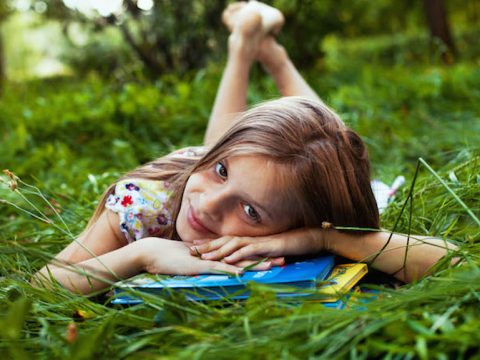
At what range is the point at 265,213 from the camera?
1772 mm

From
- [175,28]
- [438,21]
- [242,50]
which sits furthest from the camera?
[438,21]

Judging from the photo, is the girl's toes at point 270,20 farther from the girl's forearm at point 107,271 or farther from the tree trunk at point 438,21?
the tree trunk at point 438,21

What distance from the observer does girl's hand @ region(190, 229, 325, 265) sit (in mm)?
1705

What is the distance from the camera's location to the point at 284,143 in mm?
1810

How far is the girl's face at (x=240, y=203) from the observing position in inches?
69.1

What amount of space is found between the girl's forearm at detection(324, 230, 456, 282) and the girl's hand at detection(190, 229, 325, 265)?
0.09m

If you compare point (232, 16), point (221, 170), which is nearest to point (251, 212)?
point (221, 170)

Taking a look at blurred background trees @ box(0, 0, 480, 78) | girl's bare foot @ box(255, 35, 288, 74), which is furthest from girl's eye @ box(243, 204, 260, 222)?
blurred background trees @ box(0, 0, 480, 78)

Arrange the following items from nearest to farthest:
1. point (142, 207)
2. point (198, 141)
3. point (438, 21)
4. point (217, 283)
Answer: point (217, 283) < point (142, 207) < point (198, 141) < point (438, 21)

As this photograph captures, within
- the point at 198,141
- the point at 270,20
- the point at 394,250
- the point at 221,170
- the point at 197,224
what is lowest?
the point at 198,141

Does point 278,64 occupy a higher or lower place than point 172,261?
higher

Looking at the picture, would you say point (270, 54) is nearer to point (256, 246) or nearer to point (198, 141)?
point (198, 141)

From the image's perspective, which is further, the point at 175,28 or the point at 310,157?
the point at 175,28

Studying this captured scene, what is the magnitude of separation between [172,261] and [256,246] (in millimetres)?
228
